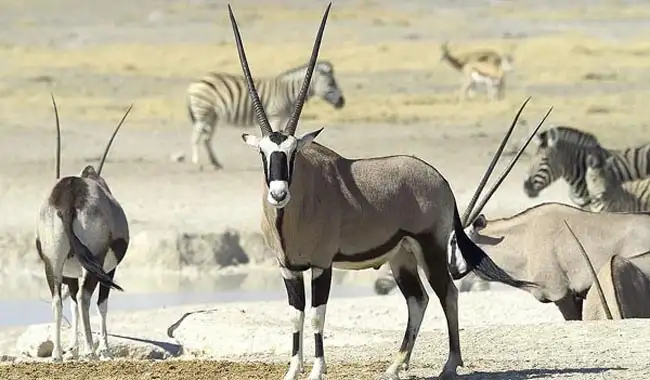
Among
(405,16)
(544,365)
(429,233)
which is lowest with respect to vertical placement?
(544,365)

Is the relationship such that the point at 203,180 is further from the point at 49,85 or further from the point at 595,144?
the point at 49,85

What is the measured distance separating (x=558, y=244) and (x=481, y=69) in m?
16.8

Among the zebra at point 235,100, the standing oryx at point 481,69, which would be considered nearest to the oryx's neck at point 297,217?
the zebra at point 235,100

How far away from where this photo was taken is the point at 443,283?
6.51 meters

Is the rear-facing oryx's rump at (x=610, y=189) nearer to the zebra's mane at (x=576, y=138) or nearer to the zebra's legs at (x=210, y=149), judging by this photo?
the zebra's mane at (x=576, y=138)

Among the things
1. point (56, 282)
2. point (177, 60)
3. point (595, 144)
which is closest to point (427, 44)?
point (177, 60)

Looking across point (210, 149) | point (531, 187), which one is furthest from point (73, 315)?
point (210, 149)

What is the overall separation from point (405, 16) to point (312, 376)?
32.9 m

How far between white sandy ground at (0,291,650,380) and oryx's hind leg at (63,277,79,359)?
1.55 ft

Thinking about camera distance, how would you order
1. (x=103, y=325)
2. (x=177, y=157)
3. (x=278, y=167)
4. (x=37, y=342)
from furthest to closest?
(x=177, y=157), (x=37, y=342), (x=103, y=325), (x=278, y=167)

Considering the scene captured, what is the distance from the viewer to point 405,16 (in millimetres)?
38656

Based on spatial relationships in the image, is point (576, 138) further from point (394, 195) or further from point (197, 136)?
point (394, 195)

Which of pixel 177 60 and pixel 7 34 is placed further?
pixel 7 34

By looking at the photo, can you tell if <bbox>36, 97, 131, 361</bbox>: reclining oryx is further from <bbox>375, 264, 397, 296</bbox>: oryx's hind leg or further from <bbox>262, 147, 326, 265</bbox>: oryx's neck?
<bbox>375, 264, 397, 296</bbox>: oryx's hind leg
